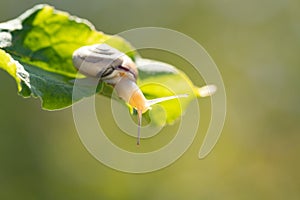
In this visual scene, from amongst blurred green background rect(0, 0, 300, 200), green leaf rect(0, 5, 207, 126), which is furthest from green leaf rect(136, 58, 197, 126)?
blurred green background rect(0, 0, 300, 200)

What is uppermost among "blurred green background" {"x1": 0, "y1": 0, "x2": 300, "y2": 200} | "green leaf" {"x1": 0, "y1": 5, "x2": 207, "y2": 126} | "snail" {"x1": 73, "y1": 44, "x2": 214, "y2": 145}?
"blurred green background" {"x1": 0, "y1": 0, "x2": 300, "y2": 200}

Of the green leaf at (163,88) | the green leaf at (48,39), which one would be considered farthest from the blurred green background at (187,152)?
the green leaf at (48,39)

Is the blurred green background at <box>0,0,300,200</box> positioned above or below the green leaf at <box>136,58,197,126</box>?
above

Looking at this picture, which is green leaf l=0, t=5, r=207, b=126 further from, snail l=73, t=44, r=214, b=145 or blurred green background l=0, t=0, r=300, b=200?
blurred green background l=0, t=0, r=300, b=200

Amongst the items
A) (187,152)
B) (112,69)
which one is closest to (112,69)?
(112,69)

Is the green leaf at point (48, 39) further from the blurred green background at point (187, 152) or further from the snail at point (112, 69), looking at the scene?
the blurred green background at point (187, 152)

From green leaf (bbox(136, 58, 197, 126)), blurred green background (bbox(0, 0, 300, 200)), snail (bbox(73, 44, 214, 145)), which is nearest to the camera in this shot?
snail (bbox(73, 44, 214, 145))

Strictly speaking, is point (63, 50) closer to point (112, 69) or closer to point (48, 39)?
point (48, 39)
